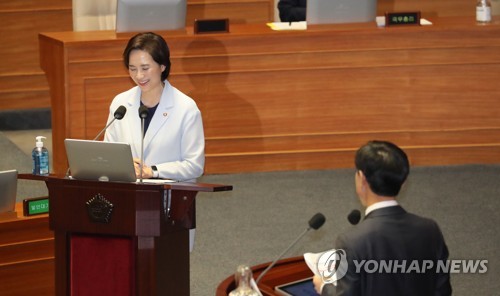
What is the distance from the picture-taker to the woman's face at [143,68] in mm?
4809

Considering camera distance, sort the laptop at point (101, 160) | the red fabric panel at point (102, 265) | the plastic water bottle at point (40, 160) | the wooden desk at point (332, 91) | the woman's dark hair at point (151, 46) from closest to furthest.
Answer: the laptop at point (101, 160)
the red fabric panel at point (102, 265)
the woman's dark hair at point (151, 46)
the plastic water bottle at point (40, 160)
the wooden desk at point (332, 91)

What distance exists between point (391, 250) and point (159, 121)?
72.2 inches

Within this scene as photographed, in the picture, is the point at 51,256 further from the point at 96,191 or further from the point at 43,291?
the point at 96,191

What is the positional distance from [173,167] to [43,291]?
1.07 m

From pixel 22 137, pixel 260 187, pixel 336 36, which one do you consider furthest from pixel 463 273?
pixel 22 137

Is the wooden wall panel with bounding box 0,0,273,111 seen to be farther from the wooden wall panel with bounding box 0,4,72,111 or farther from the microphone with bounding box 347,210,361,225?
the microphone with bounding box 347,210,361,225

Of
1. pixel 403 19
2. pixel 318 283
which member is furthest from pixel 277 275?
pixel 403 19

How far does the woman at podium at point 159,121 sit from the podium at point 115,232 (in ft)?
1.53

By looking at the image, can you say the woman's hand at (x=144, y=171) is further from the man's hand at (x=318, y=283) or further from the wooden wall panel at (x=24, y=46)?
the wooden wall panel at (x=24, y=46)

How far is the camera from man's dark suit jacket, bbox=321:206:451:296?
3.28 meters

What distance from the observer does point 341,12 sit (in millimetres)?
8141

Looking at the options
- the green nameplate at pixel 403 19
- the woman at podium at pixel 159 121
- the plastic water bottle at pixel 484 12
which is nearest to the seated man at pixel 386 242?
the woman at podium at pixel 159 121

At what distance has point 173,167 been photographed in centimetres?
481

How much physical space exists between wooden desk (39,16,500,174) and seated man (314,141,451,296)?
465 cm
